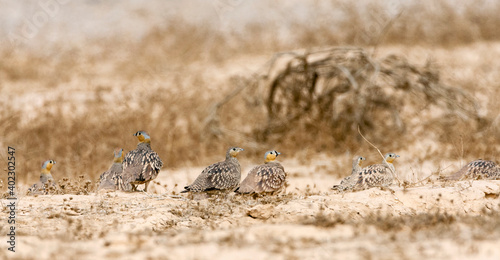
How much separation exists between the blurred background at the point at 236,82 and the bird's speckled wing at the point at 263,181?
3.20m

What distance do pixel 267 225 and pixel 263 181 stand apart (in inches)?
58.4

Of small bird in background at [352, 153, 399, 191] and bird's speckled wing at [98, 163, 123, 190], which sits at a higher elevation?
bird's speckled wing at [98, 163, 123, 190]

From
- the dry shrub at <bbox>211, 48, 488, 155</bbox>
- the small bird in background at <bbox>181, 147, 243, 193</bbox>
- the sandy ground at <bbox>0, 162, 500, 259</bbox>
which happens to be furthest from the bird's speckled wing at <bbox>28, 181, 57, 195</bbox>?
the dry shrub at <bbox>211, 48, 488, 155</bbox>

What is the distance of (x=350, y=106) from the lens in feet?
37.6

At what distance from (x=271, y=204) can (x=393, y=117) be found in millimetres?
6441

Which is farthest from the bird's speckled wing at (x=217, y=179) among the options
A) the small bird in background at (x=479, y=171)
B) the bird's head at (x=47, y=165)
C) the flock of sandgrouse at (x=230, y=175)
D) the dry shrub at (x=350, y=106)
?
the dry shrub at (x=350, y=106)

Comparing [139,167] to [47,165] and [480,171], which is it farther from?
[480,171]

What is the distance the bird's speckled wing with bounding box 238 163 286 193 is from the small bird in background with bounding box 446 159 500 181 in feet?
7.00

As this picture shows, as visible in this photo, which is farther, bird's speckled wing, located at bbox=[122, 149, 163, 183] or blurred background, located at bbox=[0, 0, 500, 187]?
blurred background, located at bbox=[0, 0, 500, 187]

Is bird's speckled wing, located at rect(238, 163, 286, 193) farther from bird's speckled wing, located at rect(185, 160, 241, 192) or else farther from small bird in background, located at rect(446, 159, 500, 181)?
small bird in background, located at rect(446, 159, 500, 181)

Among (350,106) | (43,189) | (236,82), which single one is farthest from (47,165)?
(236,82)

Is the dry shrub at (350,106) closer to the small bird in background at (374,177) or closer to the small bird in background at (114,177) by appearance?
the small bird in background at (374,177)

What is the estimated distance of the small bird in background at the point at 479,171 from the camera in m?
7.12

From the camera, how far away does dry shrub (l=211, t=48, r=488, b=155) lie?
36.8ft
